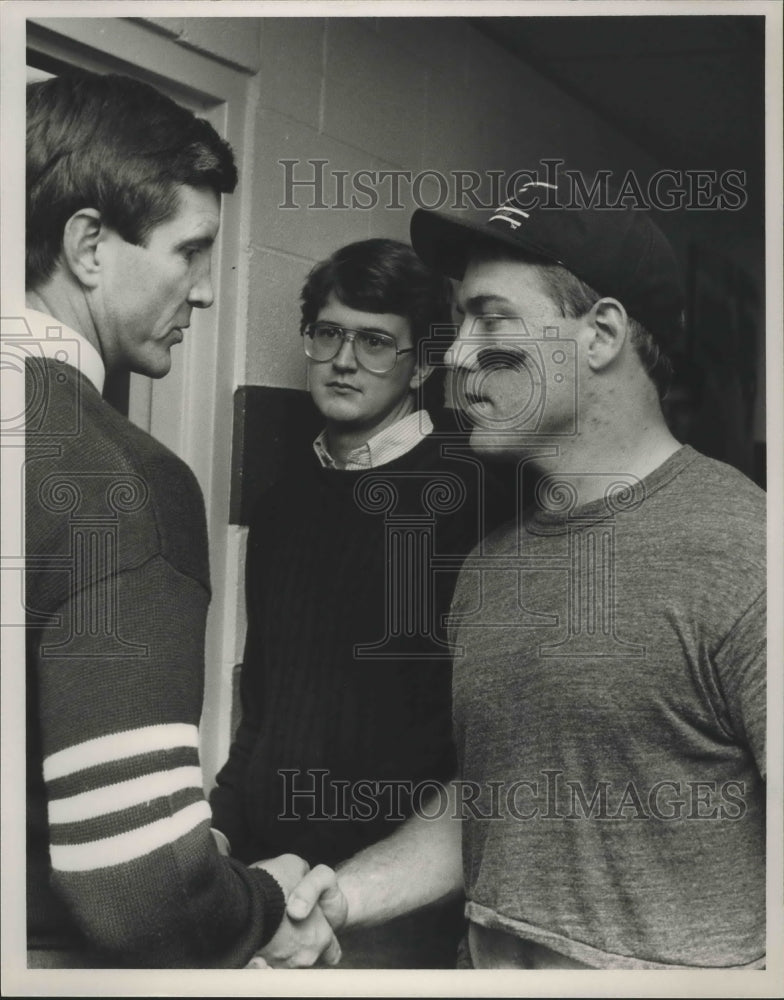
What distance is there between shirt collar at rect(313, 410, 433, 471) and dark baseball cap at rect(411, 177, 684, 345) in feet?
0.90

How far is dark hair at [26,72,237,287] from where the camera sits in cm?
208

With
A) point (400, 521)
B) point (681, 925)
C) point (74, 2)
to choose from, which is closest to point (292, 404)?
point (400, 521)

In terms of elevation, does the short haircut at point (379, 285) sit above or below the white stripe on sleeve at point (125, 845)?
above

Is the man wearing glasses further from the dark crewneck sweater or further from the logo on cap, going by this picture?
the logo on cap

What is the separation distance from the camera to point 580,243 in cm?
213

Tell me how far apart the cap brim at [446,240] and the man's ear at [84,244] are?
1.81 feet

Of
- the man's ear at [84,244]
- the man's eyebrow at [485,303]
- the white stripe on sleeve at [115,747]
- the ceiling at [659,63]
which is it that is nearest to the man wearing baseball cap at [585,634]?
the man's eyebrow at [485,303]

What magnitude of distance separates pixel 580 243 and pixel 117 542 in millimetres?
961

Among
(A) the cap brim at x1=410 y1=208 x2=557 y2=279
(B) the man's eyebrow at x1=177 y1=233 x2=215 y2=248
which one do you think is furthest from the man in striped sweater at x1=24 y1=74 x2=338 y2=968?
(A) the cap brim at x1=410 y1=208 x2=557 y2=279

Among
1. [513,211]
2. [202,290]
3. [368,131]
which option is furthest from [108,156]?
[513,211]

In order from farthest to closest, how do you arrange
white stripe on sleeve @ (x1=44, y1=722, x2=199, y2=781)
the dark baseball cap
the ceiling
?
the ceiling
the dark baseball cap
white stripe on sleeve @ (x1=44, y1=722, x2=199, y2=781)

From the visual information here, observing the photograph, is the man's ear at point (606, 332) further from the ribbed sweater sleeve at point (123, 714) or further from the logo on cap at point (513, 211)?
the ribbed sweater sleeve at point (123, 714)

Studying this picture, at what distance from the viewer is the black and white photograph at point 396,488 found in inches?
82.7

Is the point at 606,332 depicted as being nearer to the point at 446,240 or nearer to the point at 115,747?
the point at 446,240
